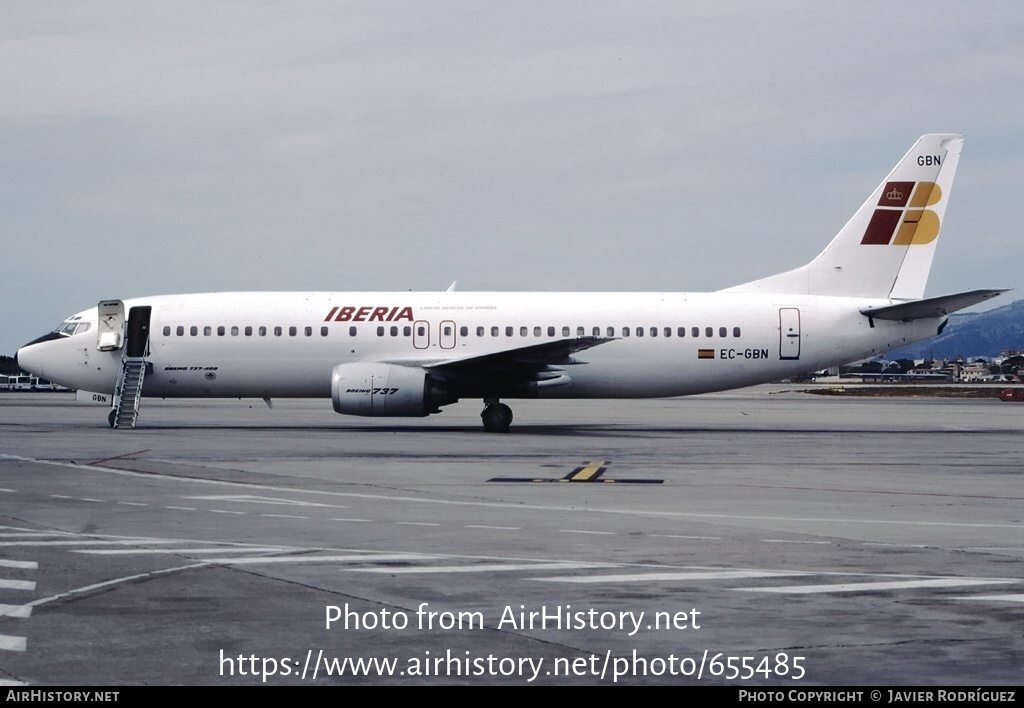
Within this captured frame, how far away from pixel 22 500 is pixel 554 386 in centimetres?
2032

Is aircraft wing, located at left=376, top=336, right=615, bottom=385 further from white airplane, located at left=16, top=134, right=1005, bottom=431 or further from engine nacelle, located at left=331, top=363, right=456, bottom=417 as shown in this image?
engine nacelle, located at left=331, top=363, right=456, bottom=417

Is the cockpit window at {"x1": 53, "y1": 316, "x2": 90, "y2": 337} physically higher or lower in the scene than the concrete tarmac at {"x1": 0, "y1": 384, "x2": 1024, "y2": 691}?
higher

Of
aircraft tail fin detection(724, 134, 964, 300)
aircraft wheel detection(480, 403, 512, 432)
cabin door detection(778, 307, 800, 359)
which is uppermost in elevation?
aircraft tail fin detection(724, 134, 964, 300)

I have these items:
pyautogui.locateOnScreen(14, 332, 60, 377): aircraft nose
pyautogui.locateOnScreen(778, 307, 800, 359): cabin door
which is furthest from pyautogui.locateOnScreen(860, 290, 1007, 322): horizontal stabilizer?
pyautogui.locateOnScreen(14, 332, 60, 377): aircraft nose

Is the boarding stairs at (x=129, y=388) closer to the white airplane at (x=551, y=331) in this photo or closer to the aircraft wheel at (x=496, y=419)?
the white airplane at (x=551, y=331)

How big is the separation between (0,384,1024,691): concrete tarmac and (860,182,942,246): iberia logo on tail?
1337cm

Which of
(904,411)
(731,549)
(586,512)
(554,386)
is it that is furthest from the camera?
(904,411)

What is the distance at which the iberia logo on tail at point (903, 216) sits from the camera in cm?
Result: 3775

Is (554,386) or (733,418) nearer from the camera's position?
(554,386)

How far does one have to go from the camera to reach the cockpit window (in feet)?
123
